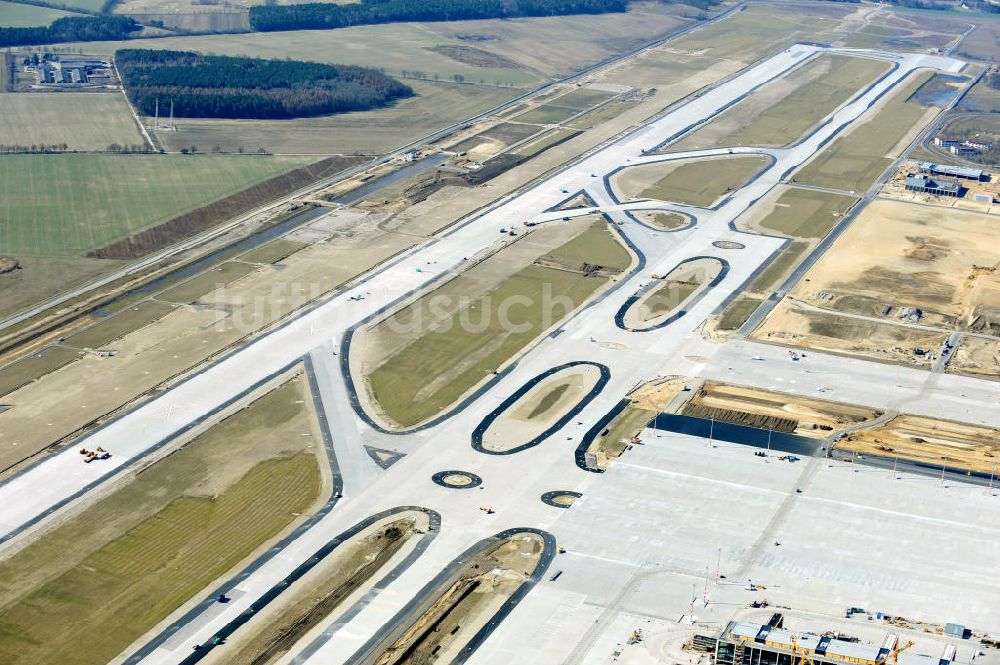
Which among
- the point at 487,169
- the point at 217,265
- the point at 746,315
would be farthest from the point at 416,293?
the point at 487,169

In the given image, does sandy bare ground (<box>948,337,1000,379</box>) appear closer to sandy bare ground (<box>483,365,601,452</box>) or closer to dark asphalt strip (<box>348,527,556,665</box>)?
sandy bare ground (<box>483,365,601,452</box>)

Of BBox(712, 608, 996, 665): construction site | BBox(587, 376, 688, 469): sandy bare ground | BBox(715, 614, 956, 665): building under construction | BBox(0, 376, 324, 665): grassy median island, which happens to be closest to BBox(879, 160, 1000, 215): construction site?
BBox(587, 376, 688, 469): sandy bare ground

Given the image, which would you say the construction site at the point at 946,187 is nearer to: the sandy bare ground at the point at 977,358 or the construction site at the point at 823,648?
the sandy bare ground at the point at 977,358

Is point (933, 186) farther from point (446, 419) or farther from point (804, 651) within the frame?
point (804, 651)

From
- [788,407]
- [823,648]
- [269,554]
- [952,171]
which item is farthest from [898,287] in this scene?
[269,554]

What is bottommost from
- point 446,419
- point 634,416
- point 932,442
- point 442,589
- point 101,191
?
point 442,589

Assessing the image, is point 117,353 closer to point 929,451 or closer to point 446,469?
point 446,469

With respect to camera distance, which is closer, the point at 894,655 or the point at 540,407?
the point at 894,655
